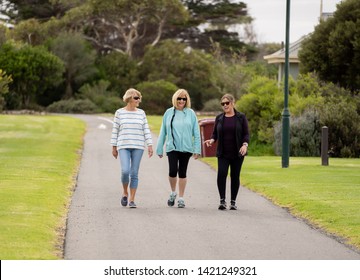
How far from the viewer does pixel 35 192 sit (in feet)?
59.7

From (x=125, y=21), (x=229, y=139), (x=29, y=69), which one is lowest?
(x=229, y=139)

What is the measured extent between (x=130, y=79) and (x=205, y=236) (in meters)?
72.8

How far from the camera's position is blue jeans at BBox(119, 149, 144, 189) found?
16141 mm

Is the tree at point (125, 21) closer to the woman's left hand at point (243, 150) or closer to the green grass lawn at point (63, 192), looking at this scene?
the green grass lawn at point (63, 192)

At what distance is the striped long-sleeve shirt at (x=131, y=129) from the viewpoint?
52.6 feet

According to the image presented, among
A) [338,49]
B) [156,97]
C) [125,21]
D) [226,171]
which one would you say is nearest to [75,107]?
[156,97]

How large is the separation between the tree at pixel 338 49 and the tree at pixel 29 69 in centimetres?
3490

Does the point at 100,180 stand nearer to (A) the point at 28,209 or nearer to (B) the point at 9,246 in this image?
(A) the point at 28,209

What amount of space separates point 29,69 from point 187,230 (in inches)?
2446

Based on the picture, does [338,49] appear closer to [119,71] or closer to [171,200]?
[171,200]

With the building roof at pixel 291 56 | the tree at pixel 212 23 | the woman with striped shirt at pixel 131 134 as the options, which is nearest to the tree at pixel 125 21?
the tree at pixel 212 23

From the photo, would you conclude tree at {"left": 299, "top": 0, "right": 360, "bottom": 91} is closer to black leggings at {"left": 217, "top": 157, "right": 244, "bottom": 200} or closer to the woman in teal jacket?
black leggings at {"left": 217, "top": 157, "right": 244, "bottom": 200}

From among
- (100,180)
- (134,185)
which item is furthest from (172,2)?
(134,185)

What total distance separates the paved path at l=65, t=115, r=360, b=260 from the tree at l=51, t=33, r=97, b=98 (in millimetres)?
62451
